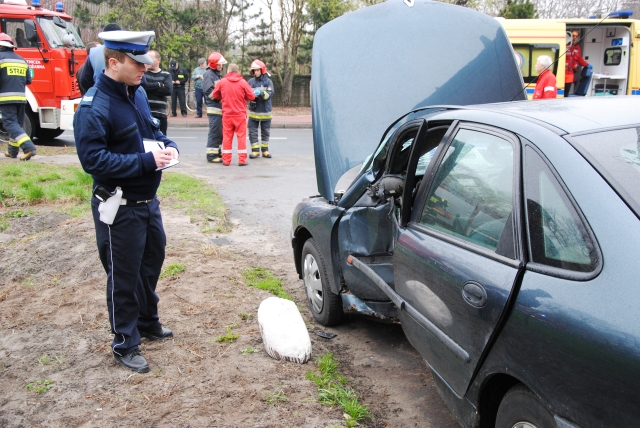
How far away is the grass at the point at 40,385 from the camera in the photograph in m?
3.24

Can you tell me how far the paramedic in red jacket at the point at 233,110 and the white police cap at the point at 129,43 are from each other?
27.0ft

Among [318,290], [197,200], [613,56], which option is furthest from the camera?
[613,56]

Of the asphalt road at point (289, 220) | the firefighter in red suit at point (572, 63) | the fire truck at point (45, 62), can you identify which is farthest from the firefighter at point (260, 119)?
the firefighter in red suit at point (572, 63)

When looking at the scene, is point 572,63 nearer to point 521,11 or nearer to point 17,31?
point 521,11

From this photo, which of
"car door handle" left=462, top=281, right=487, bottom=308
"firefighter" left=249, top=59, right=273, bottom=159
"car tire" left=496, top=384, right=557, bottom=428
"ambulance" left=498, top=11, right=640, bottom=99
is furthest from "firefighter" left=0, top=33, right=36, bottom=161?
"car tire" left=496, top=384, right=557, bottom=428

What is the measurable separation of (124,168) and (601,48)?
1431 cm

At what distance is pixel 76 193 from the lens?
7.93 metres

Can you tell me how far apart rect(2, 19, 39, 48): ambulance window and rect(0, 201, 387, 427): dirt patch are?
29.4 feet

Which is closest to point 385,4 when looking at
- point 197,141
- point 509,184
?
point 509,184

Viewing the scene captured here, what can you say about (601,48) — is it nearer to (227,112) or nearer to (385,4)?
(227,112)

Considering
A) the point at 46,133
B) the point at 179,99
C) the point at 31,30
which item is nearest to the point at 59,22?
the point at 31,30

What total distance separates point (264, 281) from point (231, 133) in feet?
22.7

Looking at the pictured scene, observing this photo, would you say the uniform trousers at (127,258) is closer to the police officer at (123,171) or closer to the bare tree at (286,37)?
the police officer at (123,171)

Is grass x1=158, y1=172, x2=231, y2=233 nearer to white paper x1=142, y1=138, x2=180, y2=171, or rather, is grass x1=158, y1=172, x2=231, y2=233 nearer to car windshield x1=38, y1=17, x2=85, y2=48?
white paper x1=142, y1=138, x2=180, y2=171
